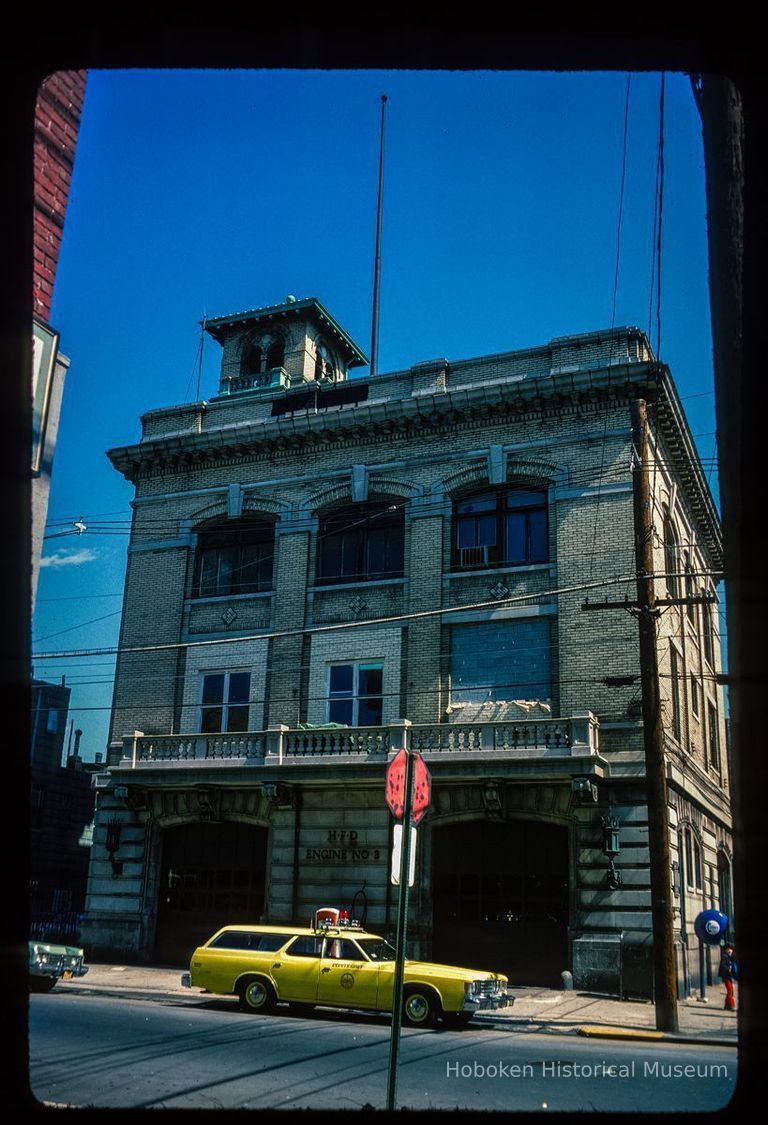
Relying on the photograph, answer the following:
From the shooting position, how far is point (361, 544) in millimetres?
29875

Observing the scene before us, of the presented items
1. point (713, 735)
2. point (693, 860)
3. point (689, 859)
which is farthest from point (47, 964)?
point (713, 735)

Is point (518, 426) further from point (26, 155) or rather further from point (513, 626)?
point (26, 155)

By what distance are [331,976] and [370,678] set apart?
1171 centimetres

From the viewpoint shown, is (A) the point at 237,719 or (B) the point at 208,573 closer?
(A) the point at 237,719

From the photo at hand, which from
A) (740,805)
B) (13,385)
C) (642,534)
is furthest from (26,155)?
(642,534)

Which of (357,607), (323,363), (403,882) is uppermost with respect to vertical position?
(323,363)

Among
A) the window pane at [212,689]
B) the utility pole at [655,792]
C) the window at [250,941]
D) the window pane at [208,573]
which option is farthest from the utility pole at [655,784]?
the window pane at [208,573]

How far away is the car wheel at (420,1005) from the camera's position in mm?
16688

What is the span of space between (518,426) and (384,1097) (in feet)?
68.6

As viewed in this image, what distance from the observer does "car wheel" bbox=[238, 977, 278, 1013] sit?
1784 cm

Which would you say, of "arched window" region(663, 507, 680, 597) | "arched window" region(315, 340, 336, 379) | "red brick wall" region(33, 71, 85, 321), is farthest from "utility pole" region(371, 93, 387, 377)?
"red brick wall" region(33, 71, 85, 321)

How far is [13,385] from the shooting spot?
170 inches

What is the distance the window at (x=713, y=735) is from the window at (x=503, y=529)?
12953 millimetres

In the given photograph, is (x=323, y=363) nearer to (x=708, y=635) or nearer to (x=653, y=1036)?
(x=708, y=635)
